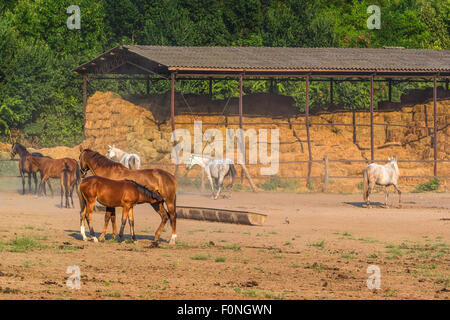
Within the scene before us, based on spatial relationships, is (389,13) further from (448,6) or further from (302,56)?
(302,56)

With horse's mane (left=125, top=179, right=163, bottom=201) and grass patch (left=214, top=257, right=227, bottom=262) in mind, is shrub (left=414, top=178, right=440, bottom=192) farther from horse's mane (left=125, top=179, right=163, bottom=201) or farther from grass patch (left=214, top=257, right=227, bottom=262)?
grass patch (left=214, top=257, right=227, bottom=262)

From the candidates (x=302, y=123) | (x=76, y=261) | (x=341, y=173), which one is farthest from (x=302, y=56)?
(x=76, y=261)

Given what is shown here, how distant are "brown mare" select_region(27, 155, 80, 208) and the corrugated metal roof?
30.2 feet

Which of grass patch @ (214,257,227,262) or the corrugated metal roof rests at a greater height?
the corrugated metal roof

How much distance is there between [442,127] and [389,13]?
38737mm

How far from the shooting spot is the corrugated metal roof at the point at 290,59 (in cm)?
3925

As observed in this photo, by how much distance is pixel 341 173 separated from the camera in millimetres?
39000

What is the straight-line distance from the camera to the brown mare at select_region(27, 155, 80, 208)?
29156 mm

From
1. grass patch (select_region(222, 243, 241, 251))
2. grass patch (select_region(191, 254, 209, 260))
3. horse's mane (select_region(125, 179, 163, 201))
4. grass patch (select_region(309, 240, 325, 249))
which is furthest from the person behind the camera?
grass patch (select_region(309, 240, 325, 249))

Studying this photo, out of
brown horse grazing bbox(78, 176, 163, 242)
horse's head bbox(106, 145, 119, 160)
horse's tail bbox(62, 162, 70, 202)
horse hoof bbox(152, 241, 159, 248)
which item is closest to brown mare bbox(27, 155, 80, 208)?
horse's tail bbox(62, 162, 70, 202)

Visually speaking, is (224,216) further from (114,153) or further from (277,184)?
(277,184)

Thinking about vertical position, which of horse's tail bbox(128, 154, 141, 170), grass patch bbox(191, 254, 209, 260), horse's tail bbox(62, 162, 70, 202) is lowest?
grass patch bbox(191, 254, 209, 260)
